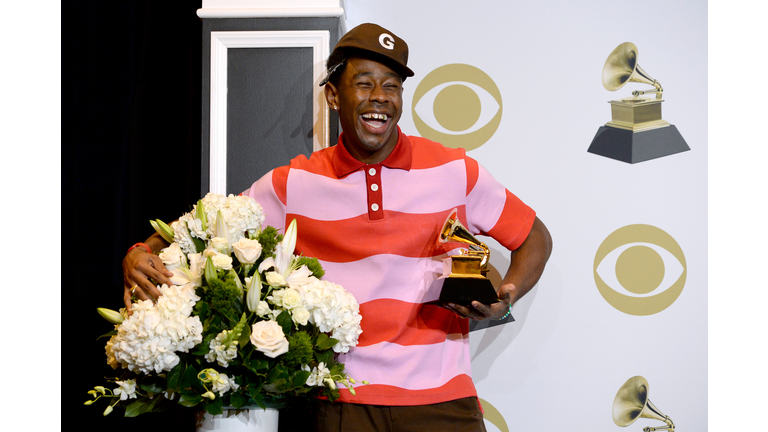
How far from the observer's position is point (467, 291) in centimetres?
142

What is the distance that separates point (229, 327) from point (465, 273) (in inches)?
24.8

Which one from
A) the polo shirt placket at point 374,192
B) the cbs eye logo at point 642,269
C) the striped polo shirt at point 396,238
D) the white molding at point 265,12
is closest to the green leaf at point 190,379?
the striped polo shirt at point 396,238

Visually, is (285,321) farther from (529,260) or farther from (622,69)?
(622,69)

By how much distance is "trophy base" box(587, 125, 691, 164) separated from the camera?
212cm

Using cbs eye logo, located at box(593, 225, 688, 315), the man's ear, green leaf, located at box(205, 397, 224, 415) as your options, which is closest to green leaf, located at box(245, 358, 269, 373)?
green leaf, located at box(205, 397, 224, 415)

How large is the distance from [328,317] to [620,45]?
1.67 meters

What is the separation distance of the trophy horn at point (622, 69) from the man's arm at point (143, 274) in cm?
178

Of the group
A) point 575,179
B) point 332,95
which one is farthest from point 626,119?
point 332,95

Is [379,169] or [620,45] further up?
[620,45]

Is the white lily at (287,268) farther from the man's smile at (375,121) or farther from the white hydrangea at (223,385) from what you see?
the man's smile at (375,121)

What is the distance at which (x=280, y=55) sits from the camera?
73.4 inches

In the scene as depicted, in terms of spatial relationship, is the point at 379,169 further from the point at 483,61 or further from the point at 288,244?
the point at 483,61

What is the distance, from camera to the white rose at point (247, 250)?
121 cm

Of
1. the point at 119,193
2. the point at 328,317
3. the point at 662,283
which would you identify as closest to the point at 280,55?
the point at 119,193
